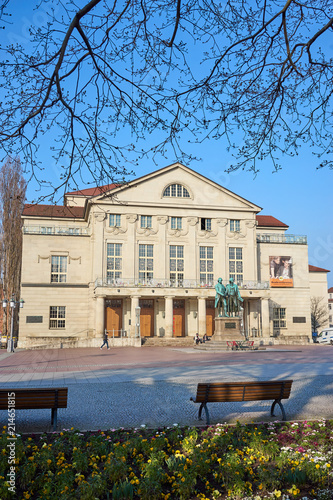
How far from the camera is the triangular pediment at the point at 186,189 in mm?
51156

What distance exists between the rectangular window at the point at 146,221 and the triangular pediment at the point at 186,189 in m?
1.42

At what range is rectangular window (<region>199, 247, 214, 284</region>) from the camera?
170 feet

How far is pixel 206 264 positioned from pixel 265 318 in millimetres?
→ 8410

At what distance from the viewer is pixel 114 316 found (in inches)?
1965

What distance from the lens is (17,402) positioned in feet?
27.2

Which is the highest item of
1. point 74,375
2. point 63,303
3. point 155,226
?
point 155,226

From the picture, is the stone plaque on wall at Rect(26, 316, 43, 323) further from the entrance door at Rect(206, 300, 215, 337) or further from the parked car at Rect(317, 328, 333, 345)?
the parked car at Rect(317, 328, 333, 345)

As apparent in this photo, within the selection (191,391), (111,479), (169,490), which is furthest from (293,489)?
(191,391)

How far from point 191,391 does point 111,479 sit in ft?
26.2

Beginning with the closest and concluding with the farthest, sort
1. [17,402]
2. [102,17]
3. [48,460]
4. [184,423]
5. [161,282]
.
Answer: [48,460] → [102,17] → [17,402] → [184,423] → [161,282]

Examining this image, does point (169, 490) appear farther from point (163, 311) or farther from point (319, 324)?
point (319, 324)

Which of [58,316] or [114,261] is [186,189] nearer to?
[114,261]

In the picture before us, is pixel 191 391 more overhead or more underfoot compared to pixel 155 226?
more underfoot


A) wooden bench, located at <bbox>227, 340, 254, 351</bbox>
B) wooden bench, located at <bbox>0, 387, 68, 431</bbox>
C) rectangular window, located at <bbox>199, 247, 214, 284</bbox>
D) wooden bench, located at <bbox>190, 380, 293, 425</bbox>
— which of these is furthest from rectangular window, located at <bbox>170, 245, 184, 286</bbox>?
wooden bench, located at <bbox>0, 387, 68, 431</bbox>
